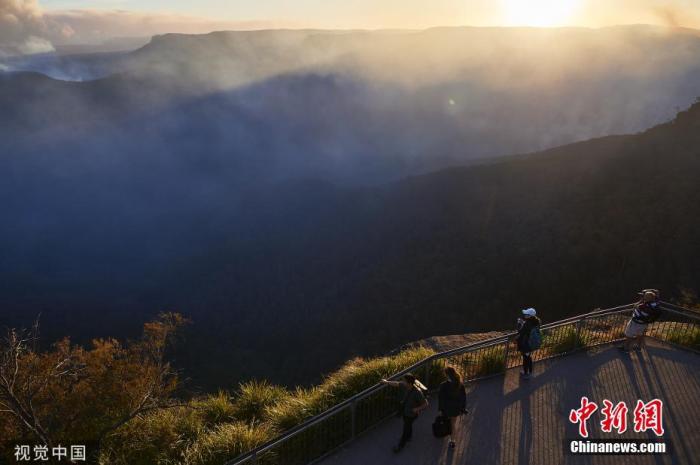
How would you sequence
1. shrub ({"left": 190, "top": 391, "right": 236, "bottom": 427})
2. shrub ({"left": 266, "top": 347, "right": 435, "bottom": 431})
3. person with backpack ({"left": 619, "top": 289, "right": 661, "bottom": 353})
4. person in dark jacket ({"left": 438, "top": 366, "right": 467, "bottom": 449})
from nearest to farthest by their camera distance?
person in dark jacket ({"left": 438, "top": 366, "right": 467, "bottom": 449}) < shrub ({"left": 266, "top": 347, "right": 435, "bottom": 431}) < person with backpack ({"left": 619, "top": 289, "right": 661, "bottom": 353}) < shrub ({"left": 190, "top": 391, "right": 236, "bottom": 427})

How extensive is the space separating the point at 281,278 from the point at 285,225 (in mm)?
32279

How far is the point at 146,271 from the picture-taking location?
12088cm

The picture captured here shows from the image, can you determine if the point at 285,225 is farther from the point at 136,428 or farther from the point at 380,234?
the point at 136,428

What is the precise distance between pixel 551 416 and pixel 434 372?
7.50 feet

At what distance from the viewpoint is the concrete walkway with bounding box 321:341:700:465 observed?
731 cm

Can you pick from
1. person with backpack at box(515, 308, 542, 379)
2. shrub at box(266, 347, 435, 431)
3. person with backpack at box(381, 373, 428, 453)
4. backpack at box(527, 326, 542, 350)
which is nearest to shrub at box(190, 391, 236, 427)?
shrub at box(266, 347, 435, 431)

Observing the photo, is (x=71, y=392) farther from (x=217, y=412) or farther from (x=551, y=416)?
(x=551, y=416)

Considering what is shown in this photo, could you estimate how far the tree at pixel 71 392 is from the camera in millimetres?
10734

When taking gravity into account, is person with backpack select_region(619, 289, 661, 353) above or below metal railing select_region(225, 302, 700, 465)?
above

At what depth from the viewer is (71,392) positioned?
15.4m

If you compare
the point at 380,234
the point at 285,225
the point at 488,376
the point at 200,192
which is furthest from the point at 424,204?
the point at 200,192

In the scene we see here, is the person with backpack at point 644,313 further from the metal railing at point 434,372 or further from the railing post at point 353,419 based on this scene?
the railing post at point 353,419

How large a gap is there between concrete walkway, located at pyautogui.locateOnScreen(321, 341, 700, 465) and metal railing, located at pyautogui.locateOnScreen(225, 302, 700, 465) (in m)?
0.25

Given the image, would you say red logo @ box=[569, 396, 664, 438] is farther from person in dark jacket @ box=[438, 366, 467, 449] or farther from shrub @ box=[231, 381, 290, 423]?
shrub @ box=[231, 381, 290, 423]
